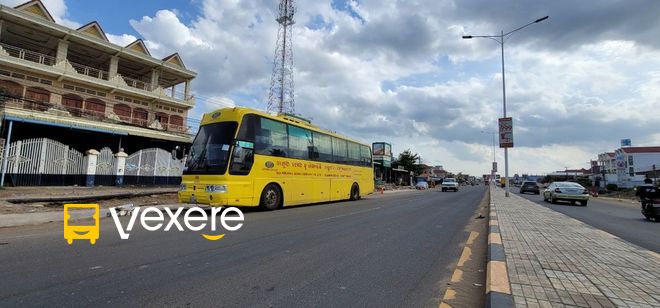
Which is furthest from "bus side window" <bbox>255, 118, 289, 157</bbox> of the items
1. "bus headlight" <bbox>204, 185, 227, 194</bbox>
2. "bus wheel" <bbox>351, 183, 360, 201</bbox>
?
"bus wheel" <bbox>351, 183, 360, 201</bbox>

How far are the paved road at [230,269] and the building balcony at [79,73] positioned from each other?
2067 centimetres

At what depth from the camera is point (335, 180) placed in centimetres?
1752

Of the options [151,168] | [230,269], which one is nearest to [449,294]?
[230,269]

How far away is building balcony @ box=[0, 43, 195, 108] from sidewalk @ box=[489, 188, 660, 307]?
28766mm

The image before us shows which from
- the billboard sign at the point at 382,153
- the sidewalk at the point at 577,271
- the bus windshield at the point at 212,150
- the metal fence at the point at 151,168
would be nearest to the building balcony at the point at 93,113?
the metal fence at the point at 151,168

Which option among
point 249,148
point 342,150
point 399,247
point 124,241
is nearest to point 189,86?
point 342,150

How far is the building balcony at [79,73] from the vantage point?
22352 mm

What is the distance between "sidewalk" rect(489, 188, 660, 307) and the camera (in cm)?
338

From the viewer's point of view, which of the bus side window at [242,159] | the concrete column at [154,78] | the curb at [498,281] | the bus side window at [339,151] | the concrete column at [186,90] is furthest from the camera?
the concrete column at [186,90]

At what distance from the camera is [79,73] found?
88.9ft

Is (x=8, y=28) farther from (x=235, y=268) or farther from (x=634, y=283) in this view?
(x=634, y=283)

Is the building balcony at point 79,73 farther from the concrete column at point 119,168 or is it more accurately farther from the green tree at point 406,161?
the green tree at point 406,161

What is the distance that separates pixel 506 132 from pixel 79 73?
31817mm

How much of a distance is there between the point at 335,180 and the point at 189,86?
75.9 ft
